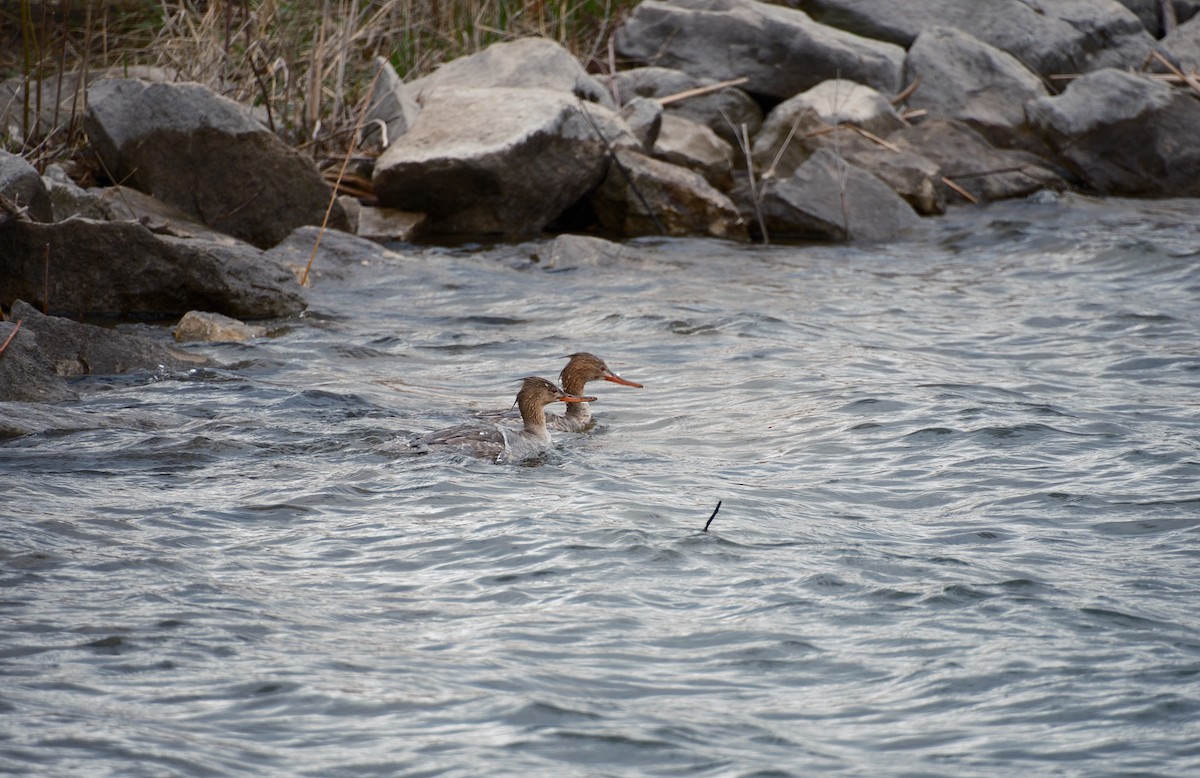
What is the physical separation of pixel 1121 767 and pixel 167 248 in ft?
25.1

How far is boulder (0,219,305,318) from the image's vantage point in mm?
9492

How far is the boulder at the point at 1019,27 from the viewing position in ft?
60.6

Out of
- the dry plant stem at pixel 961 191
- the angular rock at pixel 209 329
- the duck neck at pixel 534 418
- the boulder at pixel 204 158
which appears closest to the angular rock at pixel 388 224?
the boulder at pixel 204 158

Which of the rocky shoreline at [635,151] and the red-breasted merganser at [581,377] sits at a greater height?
the rocky shoreline at [635,151]

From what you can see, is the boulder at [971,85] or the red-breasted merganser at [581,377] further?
the boulder at [971,85]

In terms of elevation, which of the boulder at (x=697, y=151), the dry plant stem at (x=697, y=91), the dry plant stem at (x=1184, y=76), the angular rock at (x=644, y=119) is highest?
the dry plant stem at (x=1184, y=76)

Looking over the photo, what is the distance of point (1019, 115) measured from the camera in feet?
56.2

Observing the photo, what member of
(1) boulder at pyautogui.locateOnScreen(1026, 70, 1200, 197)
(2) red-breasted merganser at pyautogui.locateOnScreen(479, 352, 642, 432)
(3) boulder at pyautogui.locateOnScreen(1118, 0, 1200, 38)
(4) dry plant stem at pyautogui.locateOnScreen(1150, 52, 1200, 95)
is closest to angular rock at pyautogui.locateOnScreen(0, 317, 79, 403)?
(2) red-breasted merganser at pyautogui.locateOnScreen(479, 352, 642, 432)

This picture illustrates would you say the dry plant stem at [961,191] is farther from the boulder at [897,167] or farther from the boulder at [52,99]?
the boulder at [52,99]

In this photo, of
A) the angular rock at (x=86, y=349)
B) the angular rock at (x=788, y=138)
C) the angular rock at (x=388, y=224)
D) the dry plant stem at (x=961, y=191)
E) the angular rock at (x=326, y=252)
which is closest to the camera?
the angular rock at (x=86, y=349)

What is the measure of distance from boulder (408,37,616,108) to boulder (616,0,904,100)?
1670 millimetres

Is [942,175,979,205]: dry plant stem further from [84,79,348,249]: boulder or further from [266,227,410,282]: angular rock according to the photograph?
[84,79,348,249]: boulder

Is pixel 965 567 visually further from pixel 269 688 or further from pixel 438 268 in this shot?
pixel 438 268

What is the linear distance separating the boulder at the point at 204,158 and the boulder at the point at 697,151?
440 centimetres
